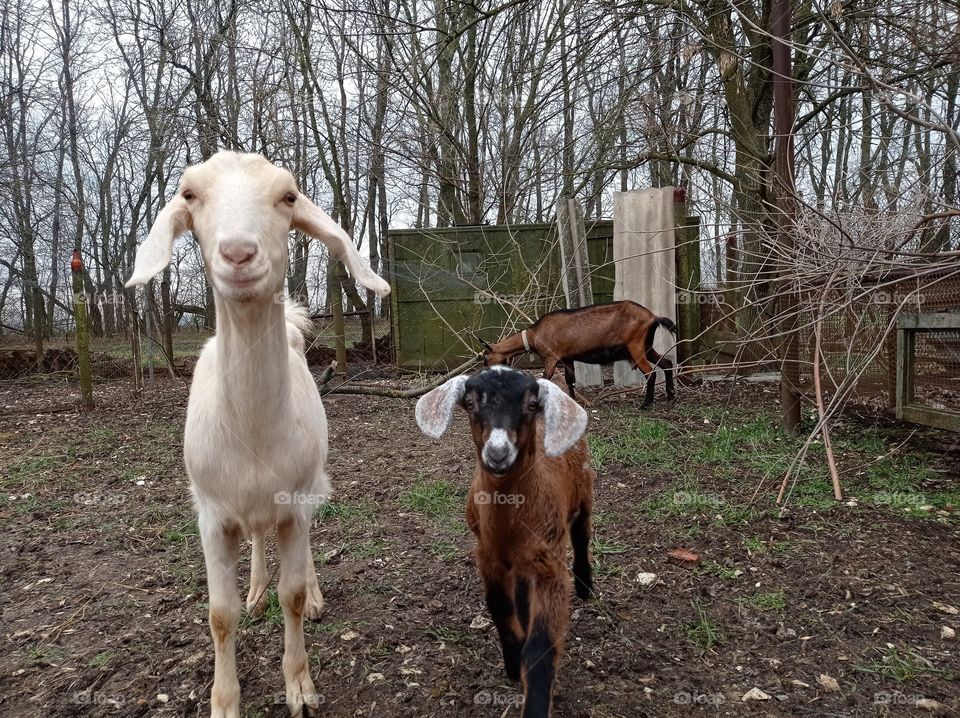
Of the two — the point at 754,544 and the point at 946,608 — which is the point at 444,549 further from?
the point at 946,608

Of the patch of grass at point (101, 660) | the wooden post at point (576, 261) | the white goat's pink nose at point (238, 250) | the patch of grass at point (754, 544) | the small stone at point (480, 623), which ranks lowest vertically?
the small stone at point (480, 623)

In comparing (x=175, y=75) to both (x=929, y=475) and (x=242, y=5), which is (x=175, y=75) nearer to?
(x=242, y=5)

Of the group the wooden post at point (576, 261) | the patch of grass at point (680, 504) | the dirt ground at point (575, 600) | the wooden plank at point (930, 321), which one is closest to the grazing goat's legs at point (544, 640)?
the dirt ground at point (575, 600)

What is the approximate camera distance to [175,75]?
10.5 m

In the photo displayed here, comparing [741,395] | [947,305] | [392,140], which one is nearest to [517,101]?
[392,140]

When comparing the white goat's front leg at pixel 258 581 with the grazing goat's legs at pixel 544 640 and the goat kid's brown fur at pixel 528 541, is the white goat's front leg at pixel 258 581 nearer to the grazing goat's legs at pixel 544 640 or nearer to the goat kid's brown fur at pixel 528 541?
the goat kid's brown fur at pixel 528 541

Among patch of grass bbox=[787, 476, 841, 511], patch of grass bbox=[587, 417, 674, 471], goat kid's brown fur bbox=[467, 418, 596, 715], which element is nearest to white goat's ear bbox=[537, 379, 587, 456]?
goat kid's brown fur bbox=[467, 418, 596, 715]

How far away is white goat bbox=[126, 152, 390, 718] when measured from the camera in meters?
1.85

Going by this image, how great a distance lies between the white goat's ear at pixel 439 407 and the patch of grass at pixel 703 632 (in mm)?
1419

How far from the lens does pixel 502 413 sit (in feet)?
7.19

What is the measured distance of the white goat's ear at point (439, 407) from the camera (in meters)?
2.28

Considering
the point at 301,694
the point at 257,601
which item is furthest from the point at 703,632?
the point at 257,601

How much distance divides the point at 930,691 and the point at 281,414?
2523 mm

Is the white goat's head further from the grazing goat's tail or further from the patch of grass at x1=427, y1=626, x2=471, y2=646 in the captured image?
the patch of grass at x1=427, y1=626, x2=471, y2=646
